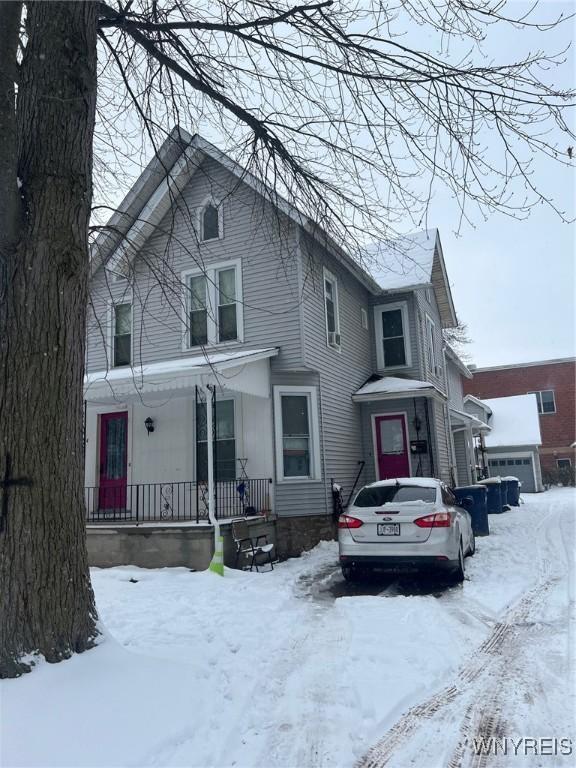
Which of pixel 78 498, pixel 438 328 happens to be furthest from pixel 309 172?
pixel 438 328

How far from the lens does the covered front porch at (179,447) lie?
36.4ft

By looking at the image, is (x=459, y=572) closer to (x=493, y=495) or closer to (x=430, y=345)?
(x=430, y=345)

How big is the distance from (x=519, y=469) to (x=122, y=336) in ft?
86.7

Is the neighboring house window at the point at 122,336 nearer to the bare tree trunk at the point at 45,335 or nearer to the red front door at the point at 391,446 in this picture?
the red front door at the point at 391,446

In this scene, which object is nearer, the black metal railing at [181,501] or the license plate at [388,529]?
the license plate at [388,529]

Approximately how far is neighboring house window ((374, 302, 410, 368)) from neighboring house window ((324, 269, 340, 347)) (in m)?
2.92

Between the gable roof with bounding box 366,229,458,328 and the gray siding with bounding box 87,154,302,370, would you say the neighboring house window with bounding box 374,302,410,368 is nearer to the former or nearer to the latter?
the gable roof with bounding box 366,229,458,328

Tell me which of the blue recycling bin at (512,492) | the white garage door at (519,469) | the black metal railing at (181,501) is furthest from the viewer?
the white garage door at (519,469)

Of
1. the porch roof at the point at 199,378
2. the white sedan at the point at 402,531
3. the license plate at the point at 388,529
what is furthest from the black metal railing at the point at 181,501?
the license plate at the point at 388,529

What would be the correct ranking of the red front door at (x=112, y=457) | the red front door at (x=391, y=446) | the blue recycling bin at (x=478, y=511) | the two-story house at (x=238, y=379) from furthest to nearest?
the red front door at (x=391, y=446), the blue recycling bin at (x=478, y=511), the red front door at (x=112, y=457), the two-story house at (x=238, y=379)

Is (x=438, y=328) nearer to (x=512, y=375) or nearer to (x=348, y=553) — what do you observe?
(x=348, y=553)

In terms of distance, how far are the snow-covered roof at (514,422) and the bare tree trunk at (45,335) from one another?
1237 inches

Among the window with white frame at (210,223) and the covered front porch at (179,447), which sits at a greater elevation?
the window with white frame at (210,223)

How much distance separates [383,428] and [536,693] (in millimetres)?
10858
